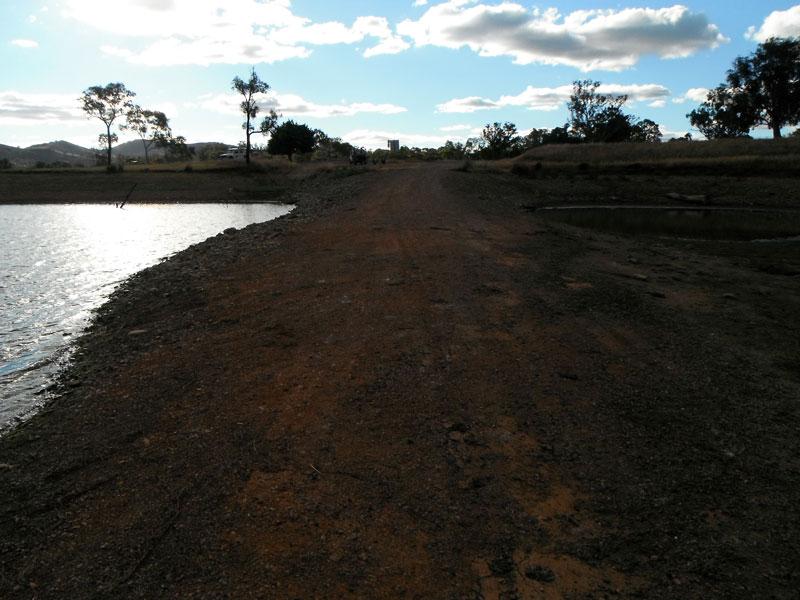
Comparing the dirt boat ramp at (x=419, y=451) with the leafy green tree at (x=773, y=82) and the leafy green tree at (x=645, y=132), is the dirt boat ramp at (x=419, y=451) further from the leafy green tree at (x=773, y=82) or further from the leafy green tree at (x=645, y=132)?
the leafy green tree at (x=645, y=132)

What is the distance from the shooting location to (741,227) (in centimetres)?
2047

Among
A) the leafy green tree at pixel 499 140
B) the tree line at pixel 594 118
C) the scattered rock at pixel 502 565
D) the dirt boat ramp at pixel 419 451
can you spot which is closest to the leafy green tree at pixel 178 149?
the tree line at pixel 594 118

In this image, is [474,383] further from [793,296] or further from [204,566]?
[793,296]

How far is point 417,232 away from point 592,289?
235 inches

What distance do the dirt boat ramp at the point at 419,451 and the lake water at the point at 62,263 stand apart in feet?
2.45

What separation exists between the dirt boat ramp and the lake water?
0.75m

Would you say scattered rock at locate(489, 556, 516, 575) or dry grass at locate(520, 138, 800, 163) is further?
dry grass at locate(520, 138, 800, 163)

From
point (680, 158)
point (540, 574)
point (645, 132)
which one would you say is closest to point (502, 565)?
point (540, 574)

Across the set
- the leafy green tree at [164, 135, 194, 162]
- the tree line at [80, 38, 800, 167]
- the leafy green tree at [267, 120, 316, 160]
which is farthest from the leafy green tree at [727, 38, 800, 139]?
the leafy green tree at [164, 135, 194, 162]

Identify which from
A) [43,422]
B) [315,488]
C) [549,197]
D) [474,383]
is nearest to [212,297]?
[43,422]

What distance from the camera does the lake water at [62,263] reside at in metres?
7.64

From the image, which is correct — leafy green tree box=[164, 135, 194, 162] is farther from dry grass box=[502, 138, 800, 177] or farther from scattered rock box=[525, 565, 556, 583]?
scattered rock box=[525, 565, 556, 583]

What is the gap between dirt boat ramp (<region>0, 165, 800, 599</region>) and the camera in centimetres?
326

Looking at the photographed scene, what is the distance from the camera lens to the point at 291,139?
67562 millimetres
